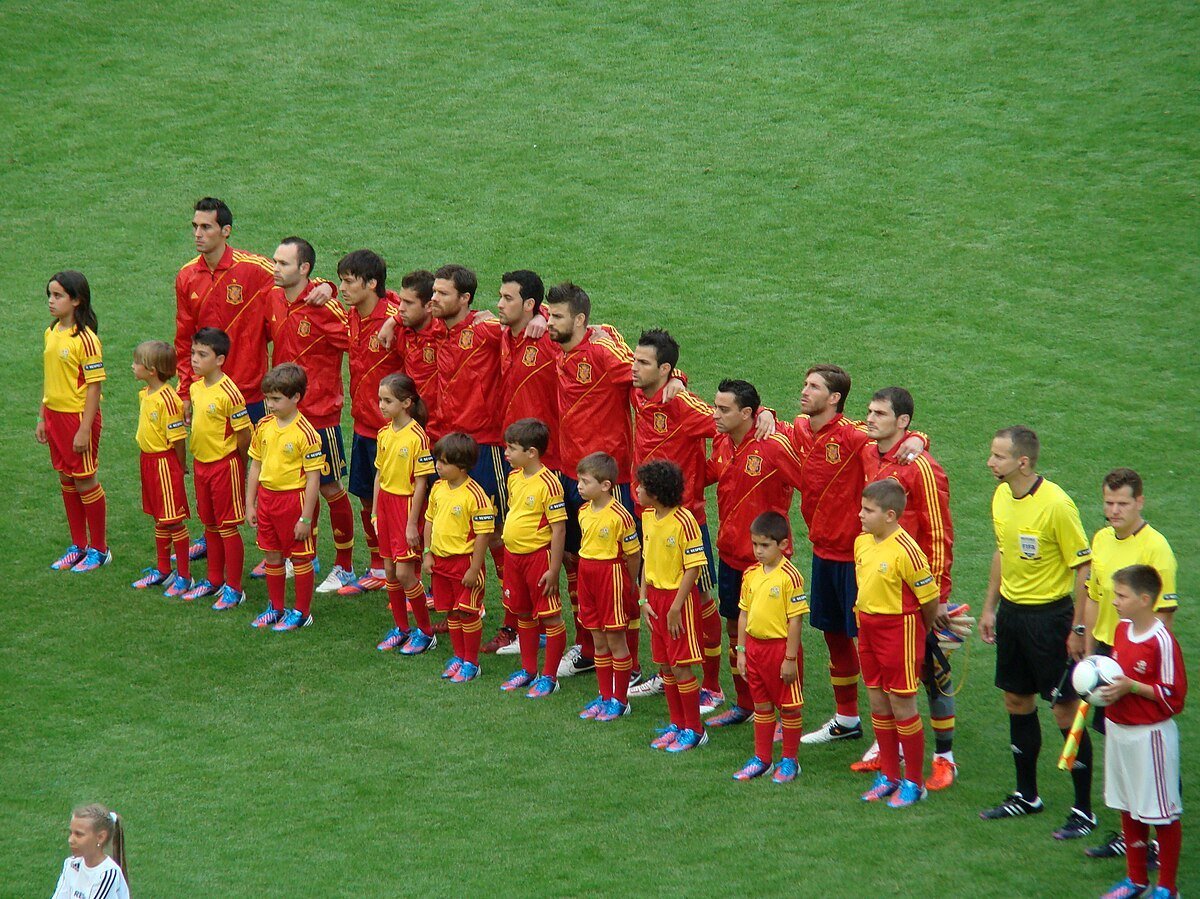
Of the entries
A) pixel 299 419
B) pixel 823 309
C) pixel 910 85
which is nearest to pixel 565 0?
pixel 910 85

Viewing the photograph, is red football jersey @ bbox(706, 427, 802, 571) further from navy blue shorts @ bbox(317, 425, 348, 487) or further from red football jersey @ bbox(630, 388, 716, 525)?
navy blue shorts @ bbox(317, 425, 348, 487)

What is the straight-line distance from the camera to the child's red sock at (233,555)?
28.4 feet

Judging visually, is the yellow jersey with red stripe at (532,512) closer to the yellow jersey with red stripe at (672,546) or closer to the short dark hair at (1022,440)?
the yellow jersey with red stripe at (672,546)

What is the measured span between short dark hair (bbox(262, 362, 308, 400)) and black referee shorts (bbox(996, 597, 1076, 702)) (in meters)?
4.19

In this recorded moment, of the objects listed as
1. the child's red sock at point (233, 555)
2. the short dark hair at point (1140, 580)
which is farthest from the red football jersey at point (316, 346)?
the short dark hair at point (1140, 580)

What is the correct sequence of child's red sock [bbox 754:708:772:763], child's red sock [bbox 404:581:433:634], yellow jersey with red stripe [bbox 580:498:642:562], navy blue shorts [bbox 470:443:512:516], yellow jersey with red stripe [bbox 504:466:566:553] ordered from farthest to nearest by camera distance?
1. navy blue shorts [bbox 470:443:512:516]
2. child's red sock [bbox 404:581:433:634]
3. yellow jersey with red stripe [bbox 504:466:566:553]
4. yellow jersey with red stripe [bbox 580:498:642:562]
5. child's red sock [bbox 754:708:772:763]

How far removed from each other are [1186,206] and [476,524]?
25.3 ft

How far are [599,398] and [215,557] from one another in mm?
2759

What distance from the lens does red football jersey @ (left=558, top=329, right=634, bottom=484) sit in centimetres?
762

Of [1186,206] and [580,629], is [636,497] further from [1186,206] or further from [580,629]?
[1186,206]

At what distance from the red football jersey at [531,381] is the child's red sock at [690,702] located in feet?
4.91

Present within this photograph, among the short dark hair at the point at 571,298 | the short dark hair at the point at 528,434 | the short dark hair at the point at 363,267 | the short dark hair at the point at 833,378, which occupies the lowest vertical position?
the short dark hair at the point at 528,434

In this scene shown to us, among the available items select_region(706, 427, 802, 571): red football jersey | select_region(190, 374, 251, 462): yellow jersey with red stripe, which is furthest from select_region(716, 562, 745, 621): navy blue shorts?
select_region(190, 374, 251, 462): yellow jersey with red stripe

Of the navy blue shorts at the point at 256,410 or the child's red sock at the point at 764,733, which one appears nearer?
the child's red sock at the point at 764,733
